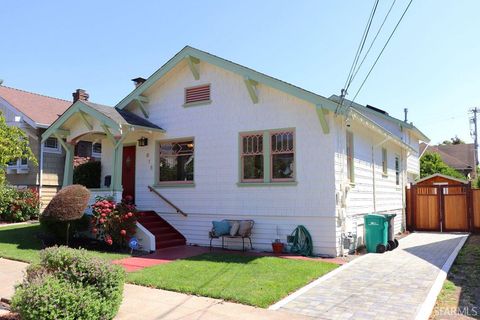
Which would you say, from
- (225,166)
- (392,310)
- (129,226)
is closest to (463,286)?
(392,310)

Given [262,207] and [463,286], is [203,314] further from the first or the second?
[262,207]

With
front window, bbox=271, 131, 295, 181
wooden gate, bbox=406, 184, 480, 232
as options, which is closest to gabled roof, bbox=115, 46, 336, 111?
front window, bbox=271, 131, 295, 181

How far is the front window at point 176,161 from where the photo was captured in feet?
44.9

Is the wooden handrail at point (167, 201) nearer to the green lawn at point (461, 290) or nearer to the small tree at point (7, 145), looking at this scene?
the small tree at point (7, 145)

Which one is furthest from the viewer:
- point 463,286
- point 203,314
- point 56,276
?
point 463,286

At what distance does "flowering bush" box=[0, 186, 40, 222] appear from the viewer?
693 inches

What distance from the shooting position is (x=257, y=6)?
9.76 metres

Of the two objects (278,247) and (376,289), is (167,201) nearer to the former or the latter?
(278,247)

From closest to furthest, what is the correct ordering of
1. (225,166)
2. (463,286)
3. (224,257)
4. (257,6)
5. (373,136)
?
(463,286)
(257,6)
(224,257)
(225,166)
(373,136)

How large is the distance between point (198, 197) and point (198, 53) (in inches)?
183

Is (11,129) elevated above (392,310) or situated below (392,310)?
above

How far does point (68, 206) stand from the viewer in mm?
11688

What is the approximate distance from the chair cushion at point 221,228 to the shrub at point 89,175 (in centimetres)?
616

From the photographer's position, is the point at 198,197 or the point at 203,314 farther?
the point at 198,197
